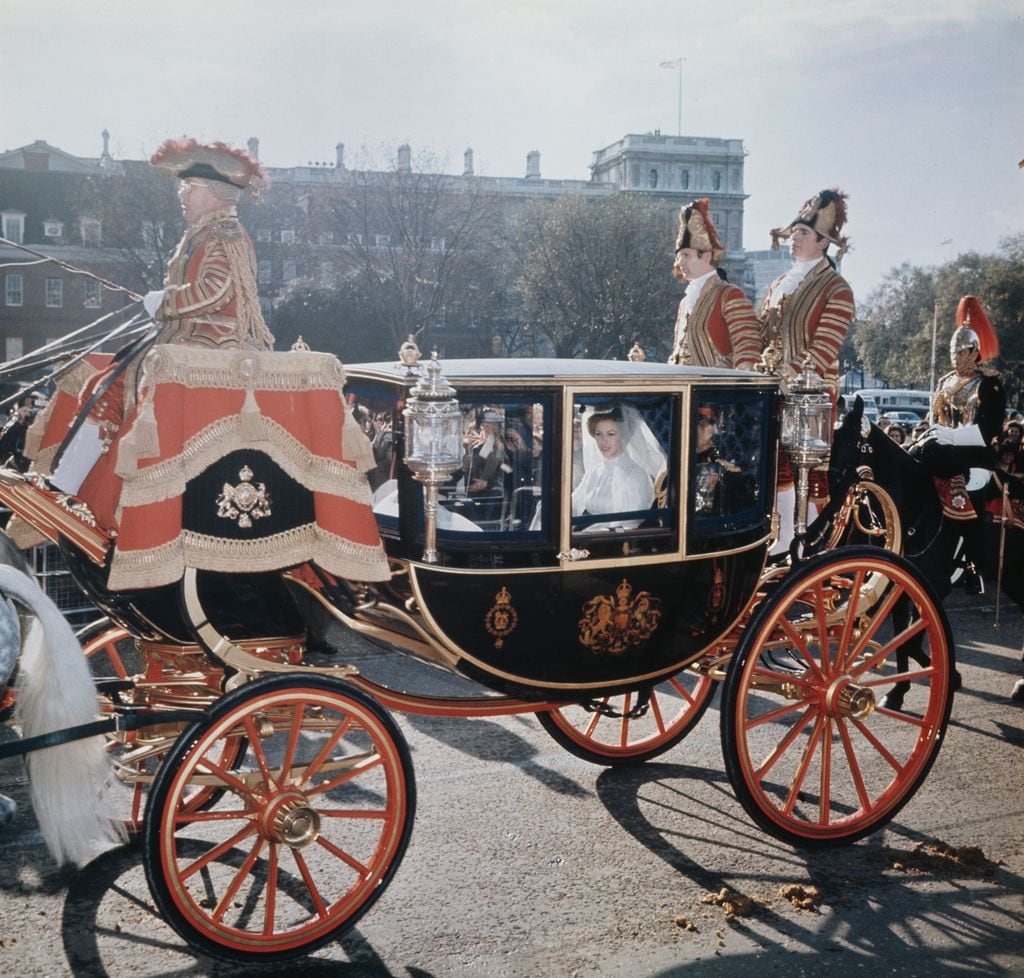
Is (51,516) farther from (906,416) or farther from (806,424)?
(906,416)

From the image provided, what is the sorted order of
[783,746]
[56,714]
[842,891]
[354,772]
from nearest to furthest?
[56,714] → [354,772] → [842,891] → [783,746]

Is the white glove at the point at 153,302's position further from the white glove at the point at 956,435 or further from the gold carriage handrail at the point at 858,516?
the white glove at the point at 956,435

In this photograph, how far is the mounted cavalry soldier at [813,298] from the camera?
18.9 feet

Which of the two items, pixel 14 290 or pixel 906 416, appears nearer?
pixel 906 416

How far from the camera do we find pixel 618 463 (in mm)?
4297

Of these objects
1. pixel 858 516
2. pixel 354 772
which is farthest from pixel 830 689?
pixel 354 772

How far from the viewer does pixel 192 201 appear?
4141mm

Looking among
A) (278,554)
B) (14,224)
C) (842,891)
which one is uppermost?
(14,224)

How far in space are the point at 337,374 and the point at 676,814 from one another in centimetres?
256

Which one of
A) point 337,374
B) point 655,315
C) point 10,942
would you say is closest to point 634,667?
point 337,374

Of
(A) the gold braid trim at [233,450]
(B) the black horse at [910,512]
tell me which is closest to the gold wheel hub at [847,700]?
(B) the black horse at [910,512]

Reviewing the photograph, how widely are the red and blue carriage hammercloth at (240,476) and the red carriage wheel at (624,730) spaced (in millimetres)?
1744

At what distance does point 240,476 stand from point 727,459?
1.97m

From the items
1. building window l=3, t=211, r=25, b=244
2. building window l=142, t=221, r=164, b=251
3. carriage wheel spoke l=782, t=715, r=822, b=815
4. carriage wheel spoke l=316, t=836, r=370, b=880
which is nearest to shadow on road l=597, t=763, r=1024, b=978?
carriage wheel spoke l=782, t=715, r=822, b=815
